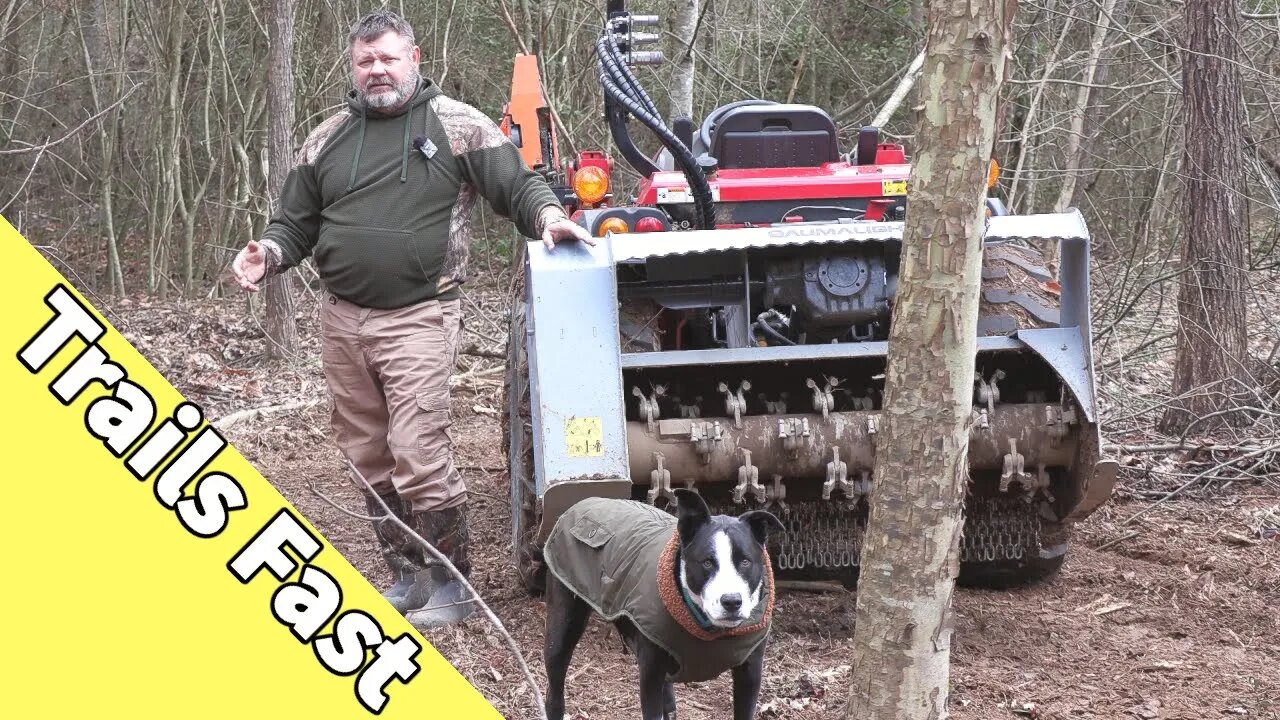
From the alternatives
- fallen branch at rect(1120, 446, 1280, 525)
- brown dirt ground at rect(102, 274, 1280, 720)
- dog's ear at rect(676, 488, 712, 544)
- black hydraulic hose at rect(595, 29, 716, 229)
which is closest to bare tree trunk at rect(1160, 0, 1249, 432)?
fallen branch at rect(1120, 446, 1280, 525)

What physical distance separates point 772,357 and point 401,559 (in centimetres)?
158

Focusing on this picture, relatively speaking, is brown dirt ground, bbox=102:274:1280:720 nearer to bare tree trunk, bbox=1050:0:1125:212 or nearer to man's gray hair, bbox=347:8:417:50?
man's gray hair, bbox=347:8:417:50

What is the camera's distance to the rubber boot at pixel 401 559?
502 cm

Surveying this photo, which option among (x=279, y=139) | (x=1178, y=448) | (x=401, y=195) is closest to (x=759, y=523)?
(x=401, y=195)

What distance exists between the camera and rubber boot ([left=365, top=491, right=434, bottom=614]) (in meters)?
5.02

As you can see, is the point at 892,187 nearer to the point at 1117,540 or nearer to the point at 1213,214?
the point at 1117,540

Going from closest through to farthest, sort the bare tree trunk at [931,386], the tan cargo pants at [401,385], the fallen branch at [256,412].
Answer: the bare tree trunk at [931,386] → the tan cargo pants at [401,385] → the fallen branch at [256,412]

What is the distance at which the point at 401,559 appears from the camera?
5.14m

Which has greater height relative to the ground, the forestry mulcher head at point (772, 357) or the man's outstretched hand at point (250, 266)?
the man's outstretched hand at point (250, 266)

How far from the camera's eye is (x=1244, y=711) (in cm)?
416

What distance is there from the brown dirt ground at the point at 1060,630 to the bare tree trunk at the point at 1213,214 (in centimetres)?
68

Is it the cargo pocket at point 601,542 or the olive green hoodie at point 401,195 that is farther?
the olive green hoodie at point 401,195

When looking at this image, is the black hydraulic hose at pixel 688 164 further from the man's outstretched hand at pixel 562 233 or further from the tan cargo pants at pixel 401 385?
the tan cargo pants at pixel 401 385

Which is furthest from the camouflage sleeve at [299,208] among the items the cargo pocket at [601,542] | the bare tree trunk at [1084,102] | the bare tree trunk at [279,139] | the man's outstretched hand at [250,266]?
the bare tree trunk at [1084,102]
